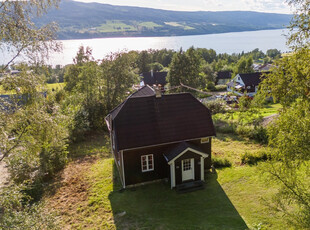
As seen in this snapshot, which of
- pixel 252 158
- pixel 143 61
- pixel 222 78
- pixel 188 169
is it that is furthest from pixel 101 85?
pixel 222 78

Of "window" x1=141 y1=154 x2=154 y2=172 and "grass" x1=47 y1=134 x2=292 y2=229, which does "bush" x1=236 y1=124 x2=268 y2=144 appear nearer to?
"grass" x1=47 y1=134 x2=292 y2=229

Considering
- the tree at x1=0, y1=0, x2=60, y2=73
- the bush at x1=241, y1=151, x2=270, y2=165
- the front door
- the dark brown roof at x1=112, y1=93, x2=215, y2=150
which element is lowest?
the bush at x1=241, y1=151, x2=270, y2=165

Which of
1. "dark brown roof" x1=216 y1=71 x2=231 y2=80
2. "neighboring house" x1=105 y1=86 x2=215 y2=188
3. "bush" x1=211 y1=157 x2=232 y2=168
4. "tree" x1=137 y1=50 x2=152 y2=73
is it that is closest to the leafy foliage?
"neighboring house" x1=105 y1=86 x2=215 y2=188

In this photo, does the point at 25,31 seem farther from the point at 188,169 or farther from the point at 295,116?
the point at 188,169

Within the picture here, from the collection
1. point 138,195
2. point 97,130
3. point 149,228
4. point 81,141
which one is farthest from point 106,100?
point 149,228

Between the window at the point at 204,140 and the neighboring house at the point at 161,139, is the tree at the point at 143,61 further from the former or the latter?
the window at the point at 204,140

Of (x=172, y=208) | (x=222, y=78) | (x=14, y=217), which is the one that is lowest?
(x=172, y=208)

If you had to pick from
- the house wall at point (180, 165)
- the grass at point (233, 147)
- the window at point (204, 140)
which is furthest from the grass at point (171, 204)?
the window at point (204, 140)
